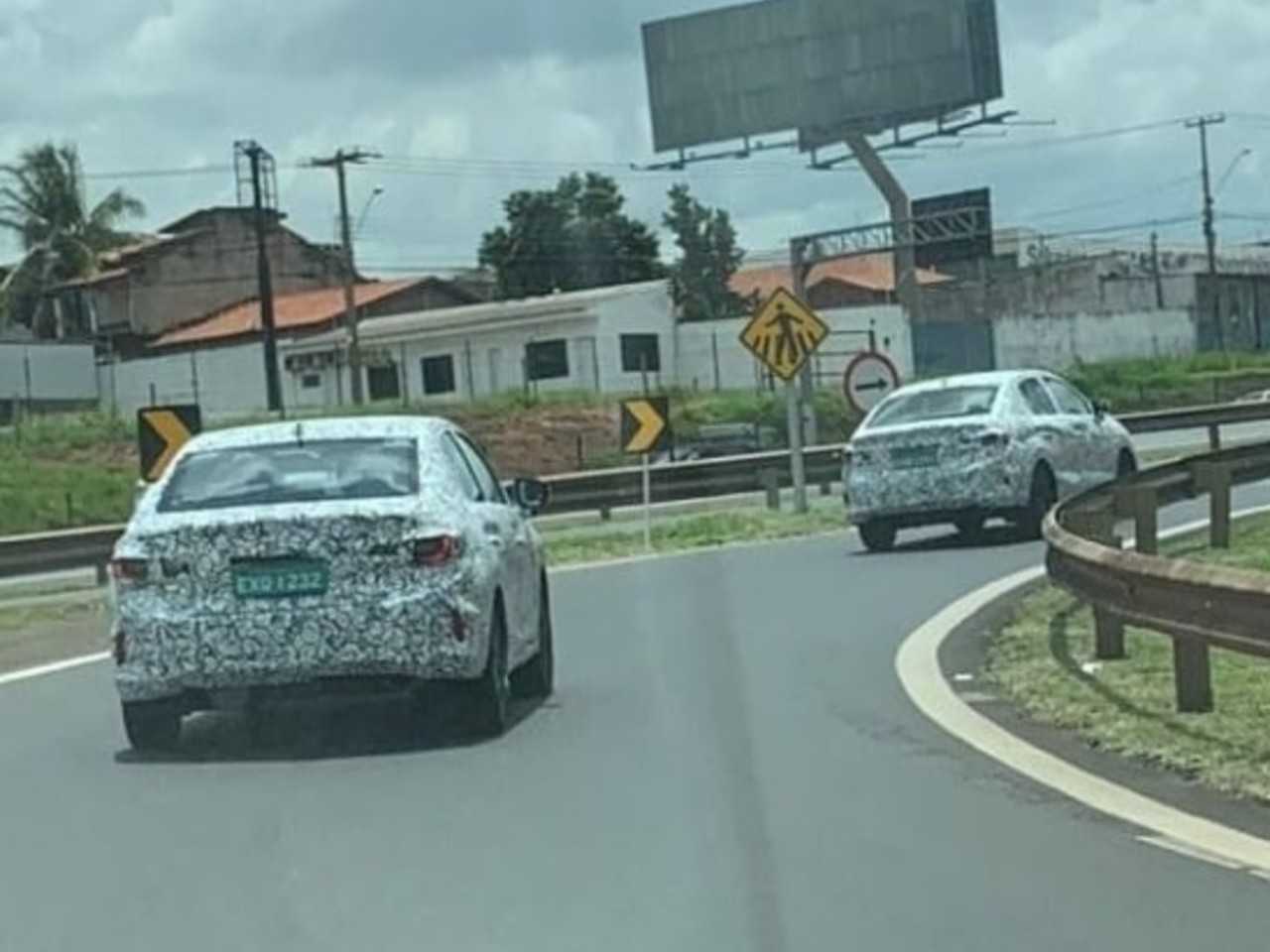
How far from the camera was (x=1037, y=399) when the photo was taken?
25.2 meters

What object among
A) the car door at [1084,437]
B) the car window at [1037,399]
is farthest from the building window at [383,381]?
the car window at [1037,399]

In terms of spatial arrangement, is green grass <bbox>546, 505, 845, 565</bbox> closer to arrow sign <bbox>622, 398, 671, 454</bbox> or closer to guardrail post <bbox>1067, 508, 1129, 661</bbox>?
arrow sign <bbox>622, 398, 671, 454</bbox>

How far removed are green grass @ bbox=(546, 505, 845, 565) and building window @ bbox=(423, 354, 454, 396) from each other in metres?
46.5

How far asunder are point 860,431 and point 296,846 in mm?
15835

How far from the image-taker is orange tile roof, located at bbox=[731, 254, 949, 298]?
104 meters

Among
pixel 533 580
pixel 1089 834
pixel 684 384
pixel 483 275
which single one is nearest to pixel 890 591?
pixel 533 580

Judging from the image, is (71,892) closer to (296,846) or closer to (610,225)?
(296,846)

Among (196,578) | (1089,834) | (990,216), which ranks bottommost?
(1089,834)

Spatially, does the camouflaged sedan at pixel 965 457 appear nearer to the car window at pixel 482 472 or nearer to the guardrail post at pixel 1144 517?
the guardrail post at pixel 1144 517

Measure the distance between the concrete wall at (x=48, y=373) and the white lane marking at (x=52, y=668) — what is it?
58807 mm

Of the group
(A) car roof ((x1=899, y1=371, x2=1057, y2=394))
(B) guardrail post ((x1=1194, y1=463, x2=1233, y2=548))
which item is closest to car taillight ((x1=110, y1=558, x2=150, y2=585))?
(B) guardrail post ((x1=1194, y1=463, x2=1233, y2=548))

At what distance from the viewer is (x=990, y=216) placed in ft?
246

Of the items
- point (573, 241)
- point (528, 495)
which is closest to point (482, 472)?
point (528, 495)

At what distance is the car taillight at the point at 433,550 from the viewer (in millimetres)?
12172
